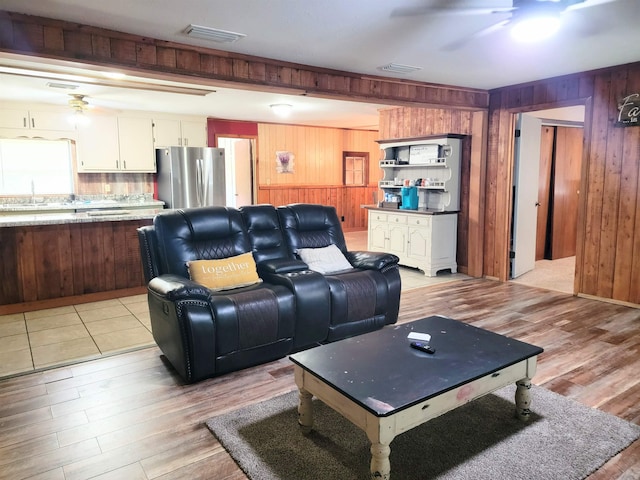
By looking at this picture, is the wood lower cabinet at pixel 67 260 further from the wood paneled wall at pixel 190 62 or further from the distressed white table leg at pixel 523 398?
the distressed white table leg at pixel 523 398

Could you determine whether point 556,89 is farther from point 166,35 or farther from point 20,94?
point 20,94

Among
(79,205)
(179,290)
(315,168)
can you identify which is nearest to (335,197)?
(315,168)

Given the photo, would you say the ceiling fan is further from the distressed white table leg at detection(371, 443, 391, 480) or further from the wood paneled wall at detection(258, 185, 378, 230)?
the wood paneled wall at detection(258, 185, 378, 230)

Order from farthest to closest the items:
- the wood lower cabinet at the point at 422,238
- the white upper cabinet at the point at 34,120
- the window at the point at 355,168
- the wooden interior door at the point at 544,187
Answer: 1. the window at the point at 355,168
2. the wooden interior door at the point at 544,187
3. the white upper cabinet at the point at 34,120
4. the wood lower cabinet at the point at 422,238

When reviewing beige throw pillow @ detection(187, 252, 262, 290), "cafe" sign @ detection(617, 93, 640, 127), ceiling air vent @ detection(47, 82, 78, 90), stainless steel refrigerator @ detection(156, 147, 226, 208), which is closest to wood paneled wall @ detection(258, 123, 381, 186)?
stainless steel refrigerator @ detection(156, 147, 226, 208)

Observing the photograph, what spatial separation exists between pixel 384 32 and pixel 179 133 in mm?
5278

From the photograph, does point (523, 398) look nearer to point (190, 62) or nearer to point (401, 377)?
point (401, 377)

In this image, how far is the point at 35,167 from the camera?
6.87 m

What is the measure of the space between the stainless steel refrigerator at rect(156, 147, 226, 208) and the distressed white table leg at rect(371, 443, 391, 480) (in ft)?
20.2

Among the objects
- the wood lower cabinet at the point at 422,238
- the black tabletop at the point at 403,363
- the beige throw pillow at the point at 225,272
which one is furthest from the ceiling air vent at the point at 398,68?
the black tabletop at the point at 403,363

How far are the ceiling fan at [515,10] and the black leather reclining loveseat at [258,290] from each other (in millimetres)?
1918

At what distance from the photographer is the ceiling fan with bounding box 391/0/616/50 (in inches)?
94.7

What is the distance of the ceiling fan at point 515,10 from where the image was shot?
240cm

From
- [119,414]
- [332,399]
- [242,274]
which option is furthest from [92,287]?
[332,399]
